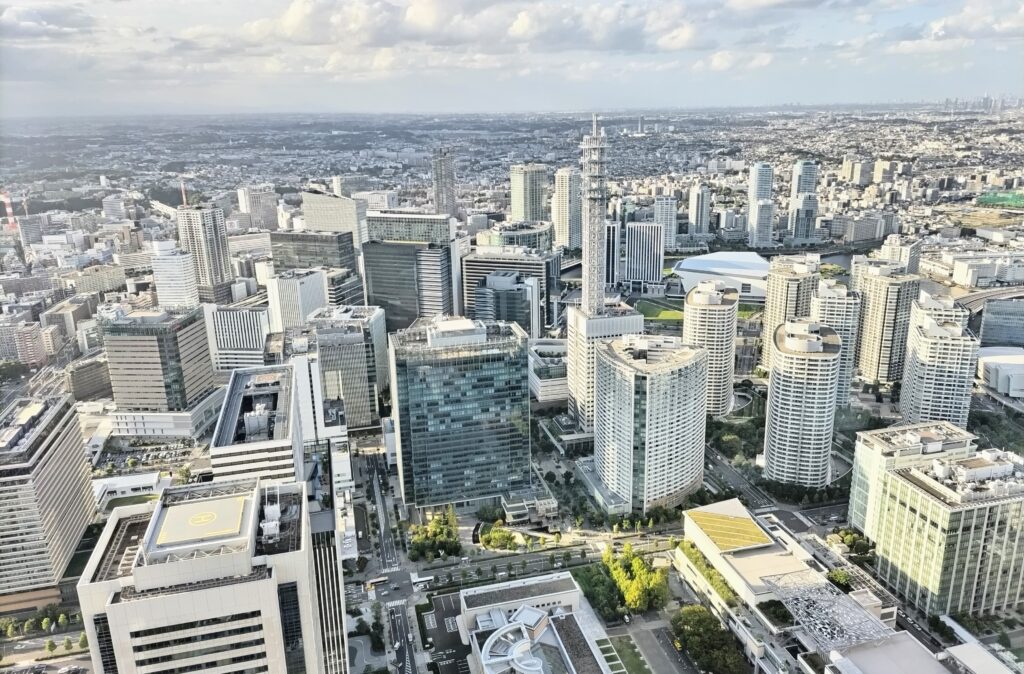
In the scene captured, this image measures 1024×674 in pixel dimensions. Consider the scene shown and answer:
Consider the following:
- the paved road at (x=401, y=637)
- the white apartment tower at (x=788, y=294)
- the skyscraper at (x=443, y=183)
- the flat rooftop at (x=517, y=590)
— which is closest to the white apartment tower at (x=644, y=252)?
the white apartment tower at (x=788, y=294)

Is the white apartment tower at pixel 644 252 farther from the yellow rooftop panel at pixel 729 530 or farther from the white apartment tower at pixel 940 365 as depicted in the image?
the yellow rooftop panel at pixel 729 530

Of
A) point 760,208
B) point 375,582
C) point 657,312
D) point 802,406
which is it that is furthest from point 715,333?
point 760,208

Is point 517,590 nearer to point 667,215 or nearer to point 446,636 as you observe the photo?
point 446,636

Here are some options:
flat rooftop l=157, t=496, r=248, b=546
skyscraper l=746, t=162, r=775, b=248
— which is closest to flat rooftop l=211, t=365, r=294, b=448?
flat rooftop l=157, t=496, r=248, b=546

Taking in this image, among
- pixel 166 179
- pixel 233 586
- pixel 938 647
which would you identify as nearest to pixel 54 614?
pixel 233 586

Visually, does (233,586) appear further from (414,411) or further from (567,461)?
(567,461)
